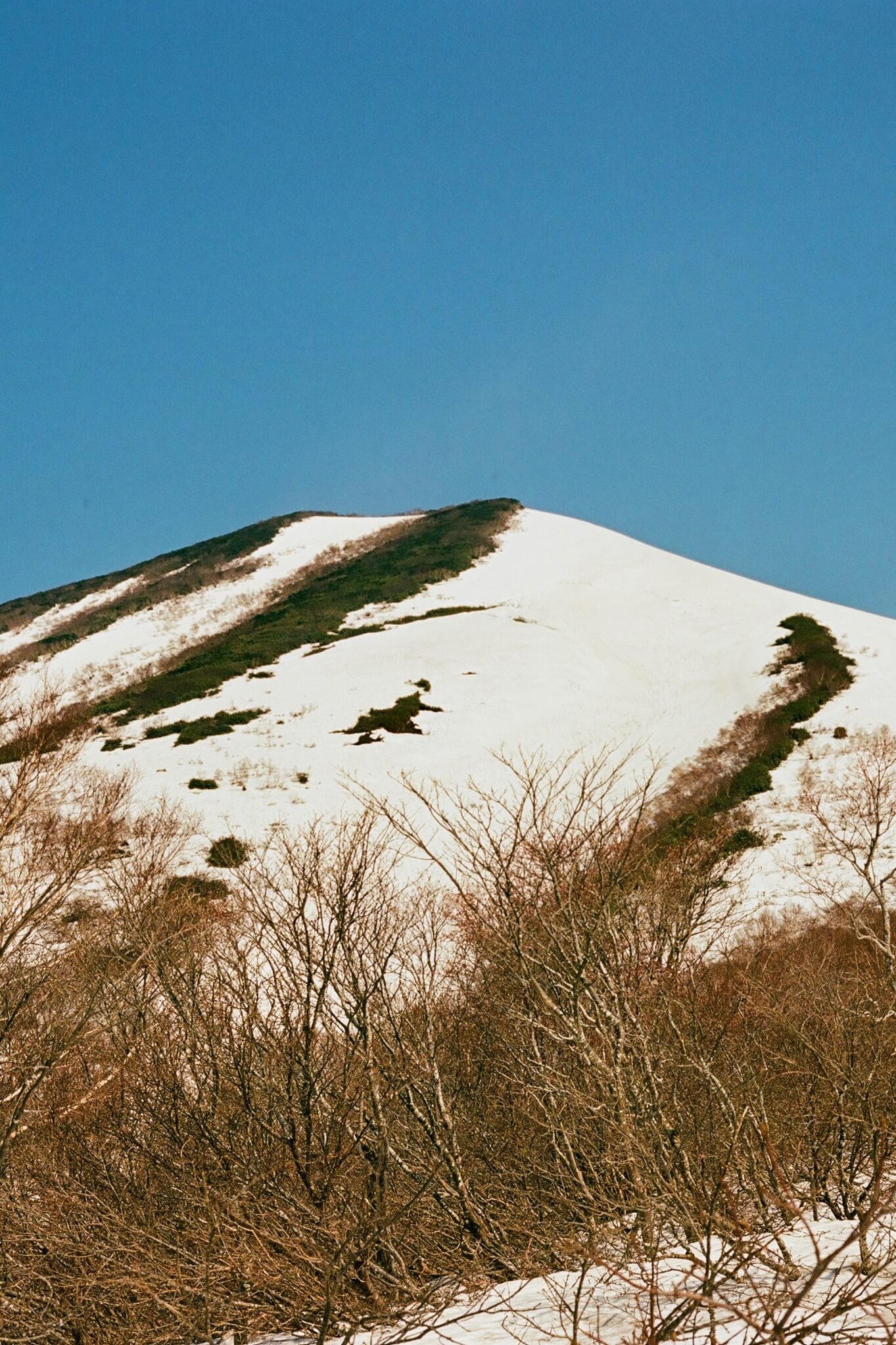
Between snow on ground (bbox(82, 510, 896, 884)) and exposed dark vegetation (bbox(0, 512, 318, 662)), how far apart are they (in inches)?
189

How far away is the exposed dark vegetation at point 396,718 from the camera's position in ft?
109

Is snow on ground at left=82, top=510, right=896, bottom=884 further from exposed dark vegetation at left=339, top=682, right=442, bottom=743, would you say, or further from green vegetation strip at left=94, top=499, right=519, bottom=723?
green vegetation strip at left=94, top=499, right=519, bottom=723

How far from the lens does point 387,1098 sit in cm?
898

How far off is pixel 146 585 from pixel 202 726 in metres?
39.6

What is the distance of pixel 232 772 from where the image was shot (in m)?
29.8

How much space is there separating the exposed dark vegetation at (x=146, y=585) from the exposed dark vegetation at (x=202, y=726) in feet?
79.8

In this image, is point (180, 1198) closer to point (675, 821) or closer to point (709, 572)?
point (675, 821)

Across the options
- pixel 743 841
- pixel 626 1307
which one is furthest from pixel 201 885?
pixel 626 1307

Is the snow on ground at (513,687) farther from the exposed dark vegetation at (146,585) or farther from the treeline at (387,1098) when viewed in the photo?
the treeline at (387,1098)

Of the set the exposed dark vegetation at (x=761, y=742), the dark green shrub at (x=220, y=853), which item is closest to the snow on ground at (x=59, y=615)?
the dark green shrub at (x=220, y=853)

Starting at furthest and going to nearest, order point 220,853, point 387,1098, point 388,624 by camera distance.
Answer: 1. point 388,624
2. point 220,853
3. point 387,1098

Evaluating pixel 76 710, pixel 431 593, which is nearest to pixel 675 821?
pixel 76 710

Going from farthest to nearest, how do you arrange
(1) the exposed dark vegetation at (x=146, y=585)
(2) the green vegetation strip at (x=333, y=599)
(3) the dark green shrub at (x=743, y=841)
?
(1) the exposed dark vegetation at (x=146, y=585), (2) the green vegetation strip at (x=333, y=599), (3) the dark green shrub at (x=743, y=841)

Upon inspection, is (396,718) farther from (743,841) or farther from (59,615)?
(59,615)
